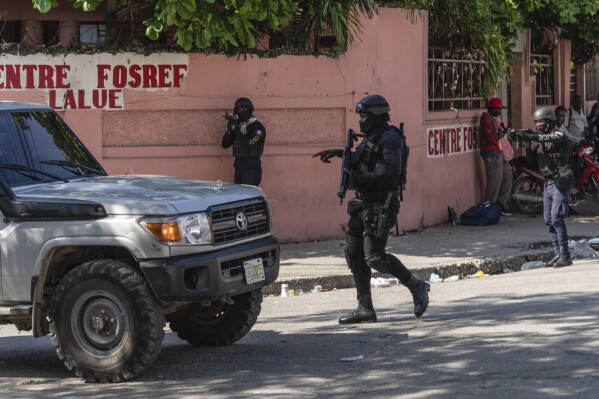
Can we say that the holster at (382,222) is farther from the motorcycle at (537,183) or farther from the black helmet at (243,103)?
the motorcycle at (537,183)

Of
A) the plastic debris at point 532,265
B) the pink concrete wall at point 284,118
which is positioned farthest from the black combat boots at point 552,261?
the pink concrete wall at point 284,118

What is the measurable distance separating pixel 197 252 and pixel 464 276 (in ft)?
20.3

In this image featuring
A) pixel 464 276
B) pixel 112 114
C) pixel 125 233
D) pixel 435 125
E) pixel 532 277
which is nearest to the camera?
pixel 125 233

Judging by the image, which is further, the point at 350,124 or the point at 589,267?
the point at 350,124

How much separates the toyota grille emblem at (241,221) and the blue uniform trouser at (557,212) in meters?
5.66

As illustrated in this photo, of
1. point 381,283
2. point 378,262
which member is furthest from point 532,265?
point 378,262

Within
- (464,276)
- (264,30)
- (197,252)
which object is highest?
(264,30)

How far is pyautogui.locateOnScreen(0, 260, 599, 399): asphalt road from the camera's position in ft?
23.7

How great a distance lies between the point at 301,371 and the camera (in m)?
7.84

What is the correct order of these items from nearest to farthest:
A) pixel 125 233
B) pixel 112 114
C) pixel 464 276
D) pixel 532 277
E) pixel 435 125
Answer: pixel 125 233, pixel 532 277, pixel 464 276, pixel 112 114, pixel 435 125

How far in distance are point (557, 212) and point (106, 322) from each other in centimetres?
661

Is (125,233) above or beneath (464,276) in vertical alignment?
above

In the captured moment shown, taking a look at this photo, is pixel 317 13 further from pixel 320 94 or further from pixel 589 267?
pixel 589 267

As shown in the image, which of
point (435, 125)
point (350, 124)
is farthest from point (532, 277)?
point (435, 125)
